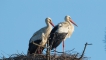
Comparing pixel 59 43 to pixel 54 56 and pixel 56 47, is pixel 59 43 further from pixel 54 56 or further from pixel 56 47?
pixel 54 56

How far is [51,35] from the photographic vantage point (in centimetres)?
1662

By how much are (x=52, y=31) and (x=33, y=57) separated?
2020mm

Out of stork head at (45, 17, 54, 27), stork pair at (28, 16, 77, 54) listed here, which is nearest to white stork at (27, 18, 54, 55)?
stork pair at (28, 16, 77, 54)

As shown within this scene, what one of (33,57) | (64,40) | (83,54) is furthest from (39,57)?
(64,40)

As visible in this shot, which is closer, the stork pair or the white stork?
the stork pair

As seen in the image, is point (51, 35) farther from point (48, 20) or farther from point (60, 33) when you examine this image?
point (48, 20)

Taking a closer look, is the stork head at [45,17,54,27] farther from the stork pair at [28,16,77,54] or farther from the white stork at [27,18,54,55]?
the white stork at [27,18,54,55]

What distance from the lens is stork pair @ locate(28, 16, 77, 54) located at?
16.5m

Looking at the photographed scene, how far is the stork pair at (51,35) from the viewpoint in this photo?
54.3 feet

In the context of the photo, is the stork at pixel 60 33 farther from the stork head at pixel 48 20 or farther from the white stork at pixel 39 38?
the stork head at pixel 48 20

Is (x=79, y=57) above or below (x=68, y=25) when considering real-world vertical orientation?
below

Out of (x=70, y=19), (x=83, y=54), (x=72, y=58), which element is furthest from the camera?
(x=70, y=19)

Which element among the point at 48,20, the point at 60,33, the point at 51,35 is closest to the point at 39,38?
the point at 51,35

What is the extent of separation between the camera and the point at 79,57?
48.3 feet
